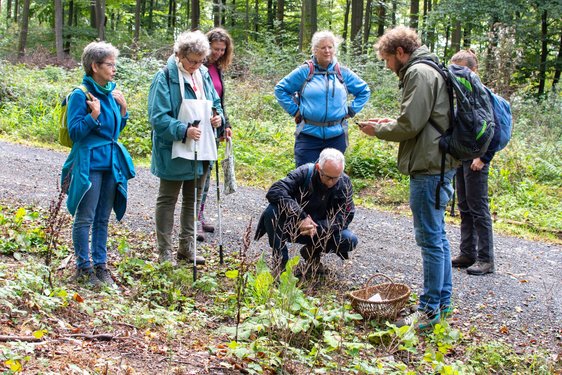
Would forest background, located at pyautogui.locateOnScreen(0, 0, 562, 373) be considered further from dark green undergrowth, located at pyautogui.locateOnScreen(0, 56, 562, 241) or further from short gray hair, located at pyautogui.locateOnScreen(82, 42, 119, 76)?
short gray hair, located at pyautogui.locateOnScreen(82, 42, 119, 76)

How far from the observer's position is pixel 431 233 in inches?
175

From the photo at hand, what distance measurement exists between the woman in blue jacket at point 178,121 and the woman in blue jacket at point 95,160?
39 centimetres

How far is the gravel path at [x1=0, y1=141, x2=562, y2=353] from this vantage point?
4945mm

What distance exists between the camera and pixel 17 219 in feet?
18.5

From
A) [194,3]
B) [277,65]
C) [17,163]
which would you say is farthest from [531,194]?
[194,3]

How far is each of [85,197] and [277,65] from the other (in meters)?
14.0

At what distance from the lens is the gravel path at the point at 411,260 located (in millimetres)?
4945

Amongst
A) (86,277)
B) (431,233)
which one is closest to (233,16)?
(86,277)

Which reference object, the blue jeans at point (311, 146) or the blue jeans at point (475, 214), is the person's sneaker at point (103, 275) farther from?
the blue jeans at point (475, 214)

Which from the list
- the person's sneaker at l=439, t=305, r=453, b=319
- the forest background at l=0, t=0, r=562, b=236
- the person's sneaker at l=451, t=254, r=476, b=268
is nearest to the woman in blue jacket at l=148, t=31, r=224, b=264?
the person's sneaker at l=439, t=305, r=453, b=319

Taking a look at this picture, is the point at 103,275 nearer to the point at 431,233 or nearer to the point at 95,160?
the point at 95,160

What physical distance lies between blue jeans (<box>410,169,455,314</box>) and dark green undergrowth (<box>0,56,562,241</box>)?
4169 millimetres

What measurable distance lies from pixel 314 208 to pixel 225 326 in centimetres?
148

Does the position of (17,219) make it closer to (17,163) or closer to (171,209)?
(171,209)
